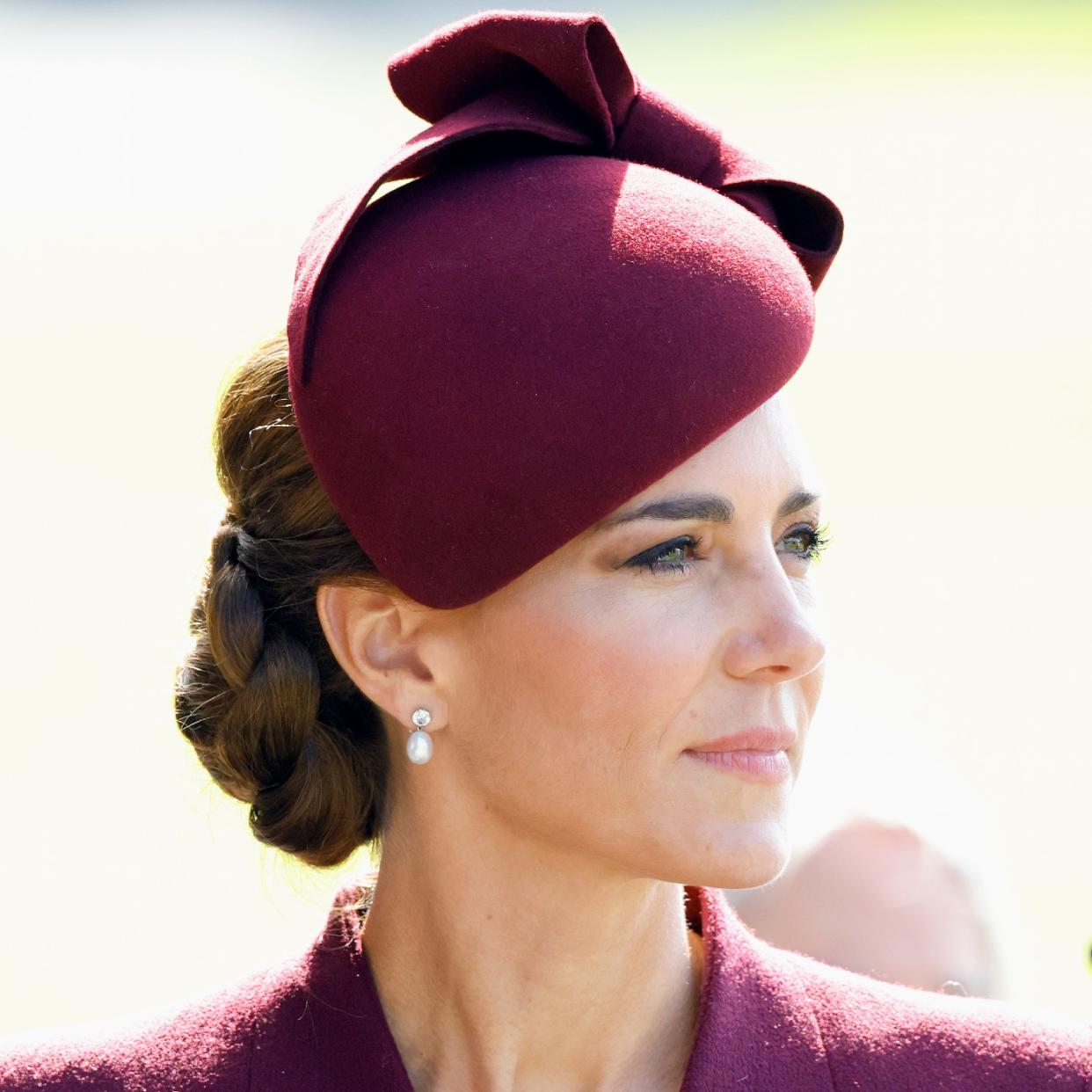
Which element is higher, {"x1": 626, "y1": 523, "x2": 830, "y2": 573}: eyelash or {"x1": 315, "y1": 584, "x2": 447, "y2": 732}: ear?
{"x1": 626, "y1": 523, "x2": 830, "y2": 573}: eyelash

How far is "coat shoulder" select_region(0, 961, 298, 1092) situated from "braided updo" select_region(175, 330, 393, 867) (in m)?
0.22

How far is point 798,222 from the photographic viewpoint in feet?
8.48

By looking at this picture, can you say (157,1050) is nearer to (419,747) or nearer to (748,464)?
(419,747)

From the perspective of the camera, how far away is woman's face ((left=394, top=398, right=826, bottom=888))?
225 centimetres

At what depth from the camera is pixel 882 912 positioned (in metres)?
3.51

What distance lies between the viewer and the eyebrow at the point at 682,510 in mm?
2260

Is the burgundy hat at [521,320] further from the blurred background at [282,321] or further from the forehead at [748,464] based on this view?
the blurred background at [282,321]

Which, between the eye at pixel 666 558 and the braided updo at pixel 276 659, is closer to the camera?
the eye at pixel 666 558

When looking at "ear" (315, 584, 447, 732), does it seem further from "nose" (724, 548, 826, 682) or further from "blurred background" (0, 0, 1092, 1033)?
"nose" (724, 548, 826, 682)

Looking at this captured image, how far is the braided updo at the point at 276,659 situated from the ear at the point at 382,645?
0.11 ft

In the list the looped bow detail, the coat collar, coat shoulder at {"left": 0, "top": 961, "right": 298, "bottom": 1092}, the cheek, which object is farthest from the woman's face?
coat shoulder at {"left": 0, "top": 961, "right": 298, "bottom": 1092}

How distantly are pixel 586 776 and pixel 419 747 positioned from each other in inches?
10.4

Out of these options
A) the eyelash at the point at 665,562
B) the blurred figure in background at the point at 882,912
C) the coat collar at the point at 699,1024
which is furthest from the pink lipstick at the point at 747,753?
the blurred figure in background at the point at 882,912

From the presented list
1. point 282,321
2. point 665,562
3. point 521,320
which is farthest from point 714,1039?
point 282,321
